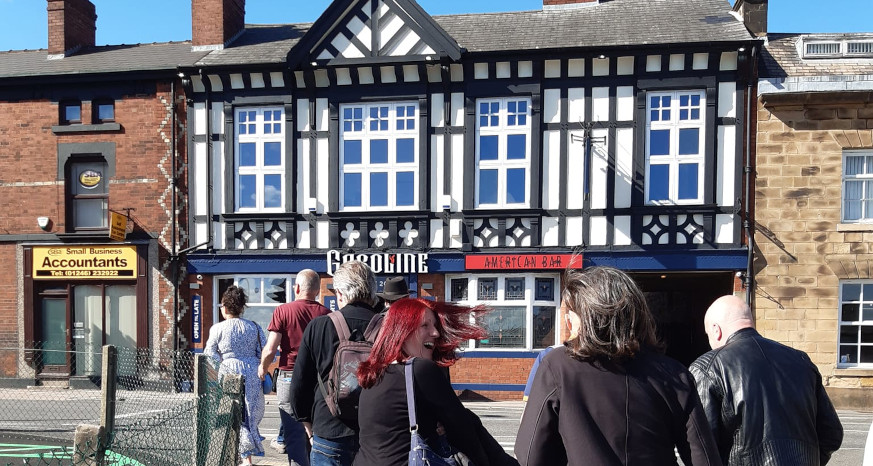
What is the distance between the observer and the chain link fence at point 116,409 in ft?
12.5

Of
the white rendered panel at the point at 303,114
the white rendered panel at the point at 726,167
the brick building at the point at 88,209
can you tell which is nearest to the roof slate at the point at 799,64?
the white rendered panel at the point at 726,167

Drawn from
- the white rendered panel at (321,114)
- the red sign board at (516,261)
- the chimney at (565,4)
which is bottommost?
the red sign board at (516,261)

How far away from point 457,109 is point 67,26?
29.8ft

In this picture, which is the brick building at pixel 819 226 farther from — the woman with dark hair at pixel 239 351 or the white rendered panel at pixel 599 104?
the woman with dark hair at pixel 239 351

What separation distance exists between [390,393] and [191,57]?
11988mm

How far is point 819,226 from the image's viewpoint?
10.7 metres

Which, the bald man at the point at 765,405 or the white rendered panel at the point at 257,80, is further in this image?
the white rendered panel at the point at 257,80

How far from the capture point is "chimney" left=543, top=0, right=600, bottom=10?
42.9 ft

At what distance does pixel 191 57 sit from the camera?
12555 millimetres

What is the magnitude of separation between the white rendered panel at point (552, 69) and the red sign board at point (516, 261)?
331cm

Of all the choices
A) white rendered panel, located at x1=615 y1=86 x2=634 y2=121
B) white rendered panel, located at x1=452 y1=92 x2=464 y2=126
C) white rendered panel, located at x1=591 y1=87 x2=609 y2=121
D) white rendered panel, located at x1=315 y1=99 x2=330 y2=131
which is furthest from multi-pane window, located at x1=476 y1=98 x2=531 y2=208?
white rendered panel, located at x1=315 y1=99 x2=330 y2=131

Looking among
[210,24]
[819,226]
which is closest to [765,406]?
[819,226]

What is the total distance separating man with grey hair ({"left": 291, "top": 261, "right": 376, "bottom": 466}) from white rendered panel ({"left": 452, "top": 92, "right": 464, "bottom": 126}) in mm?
7920

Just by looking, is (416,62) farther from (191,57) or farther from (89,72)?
(89,72)
